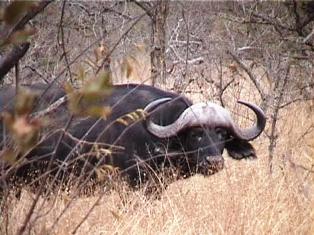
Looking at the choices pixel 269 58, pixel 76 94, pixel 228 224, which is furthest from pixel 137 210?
pixel 269 58

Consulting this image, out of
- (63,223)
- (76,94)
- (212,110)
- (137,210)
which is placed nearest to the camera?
(76,94)

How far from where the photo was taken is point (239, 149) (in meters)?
7.04

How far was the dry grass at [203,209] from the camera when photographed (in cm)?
446

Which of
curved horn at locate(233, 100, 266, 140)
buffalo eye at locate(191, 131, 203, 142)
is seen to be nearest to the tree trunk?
curved horn at locate(233, 100, 266, 140)

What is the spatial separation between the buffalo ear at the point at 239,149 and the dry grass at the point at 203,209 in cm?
89

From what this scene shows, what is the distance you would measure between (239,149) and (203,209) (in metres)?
2.22

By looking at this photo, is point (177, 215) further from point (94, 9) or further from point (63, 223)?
point (94, 9)

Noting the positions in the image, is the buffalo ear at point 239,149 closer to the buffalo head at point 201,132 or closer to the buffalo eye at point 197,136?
the buffalo head at point 201,132

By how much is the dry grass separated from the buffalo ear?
0.89 meters

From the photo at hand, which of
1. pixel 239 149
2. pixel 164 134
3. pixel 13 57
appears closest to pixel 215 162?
pixel 164 134

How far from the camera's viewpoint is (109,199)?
219 inches

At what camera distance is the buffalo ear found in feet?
22.6

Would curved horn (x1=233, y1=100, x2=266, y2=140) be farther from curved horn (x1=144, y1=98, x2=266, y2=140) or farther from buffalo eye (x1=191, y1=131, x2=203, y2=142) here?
buffalo eye (x1=191, y1=131, x2=203, y2=142)

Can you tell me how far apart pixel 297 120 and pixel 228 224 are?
432cm
